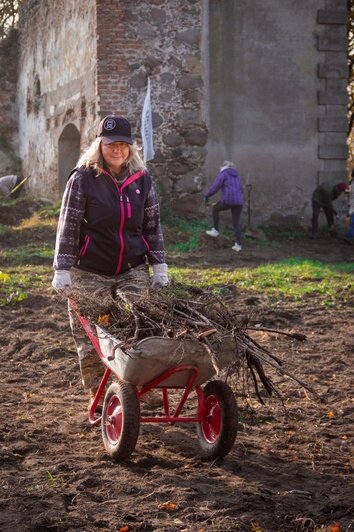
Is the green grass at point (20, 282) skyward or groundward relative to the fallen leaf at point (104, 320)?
groundward

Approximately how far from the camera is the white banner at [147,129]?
1500 cm

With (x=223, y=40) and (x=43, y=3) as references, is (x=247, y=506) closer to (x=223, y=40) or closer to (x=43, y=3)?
(x=223, y=40)

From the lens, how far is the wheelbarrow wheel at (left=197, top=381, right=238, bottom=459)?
4.39 metres

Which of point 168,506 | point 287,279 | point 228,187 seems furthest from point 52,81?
point 168,506

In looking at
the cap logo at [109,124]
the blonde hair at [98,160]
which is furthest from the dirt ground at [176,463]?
the cap logo at [109,124]

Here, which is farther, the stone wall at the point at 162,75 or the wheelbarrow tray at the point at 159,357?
the stone wall at the point at 162,75

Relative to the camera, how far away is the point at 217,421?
4582mm

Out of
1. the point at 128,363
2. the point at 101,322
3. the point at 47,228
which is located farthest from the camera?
the point at 47,228

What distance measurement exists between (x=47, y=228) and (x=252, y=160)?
4555 millimetres

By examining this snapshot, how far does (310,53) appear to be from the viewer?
666 inches

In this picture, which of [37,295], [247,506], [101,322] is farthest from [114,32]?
[247,506]

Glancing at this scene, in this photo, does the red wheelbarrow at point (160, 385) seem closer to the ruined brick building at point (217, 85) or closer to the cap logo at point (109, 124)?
the cap logo at point (109, 124)

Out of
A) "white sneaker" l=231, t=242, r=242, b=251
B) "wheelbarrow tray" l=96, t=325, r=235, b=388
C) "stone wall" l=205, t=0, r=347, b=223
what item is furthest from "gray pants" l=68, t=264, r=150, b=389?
"stone wall" l=205, t=0, r=347, b=223

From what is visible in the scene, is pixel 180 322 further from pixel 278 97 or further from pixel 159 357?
pixel 278 97
